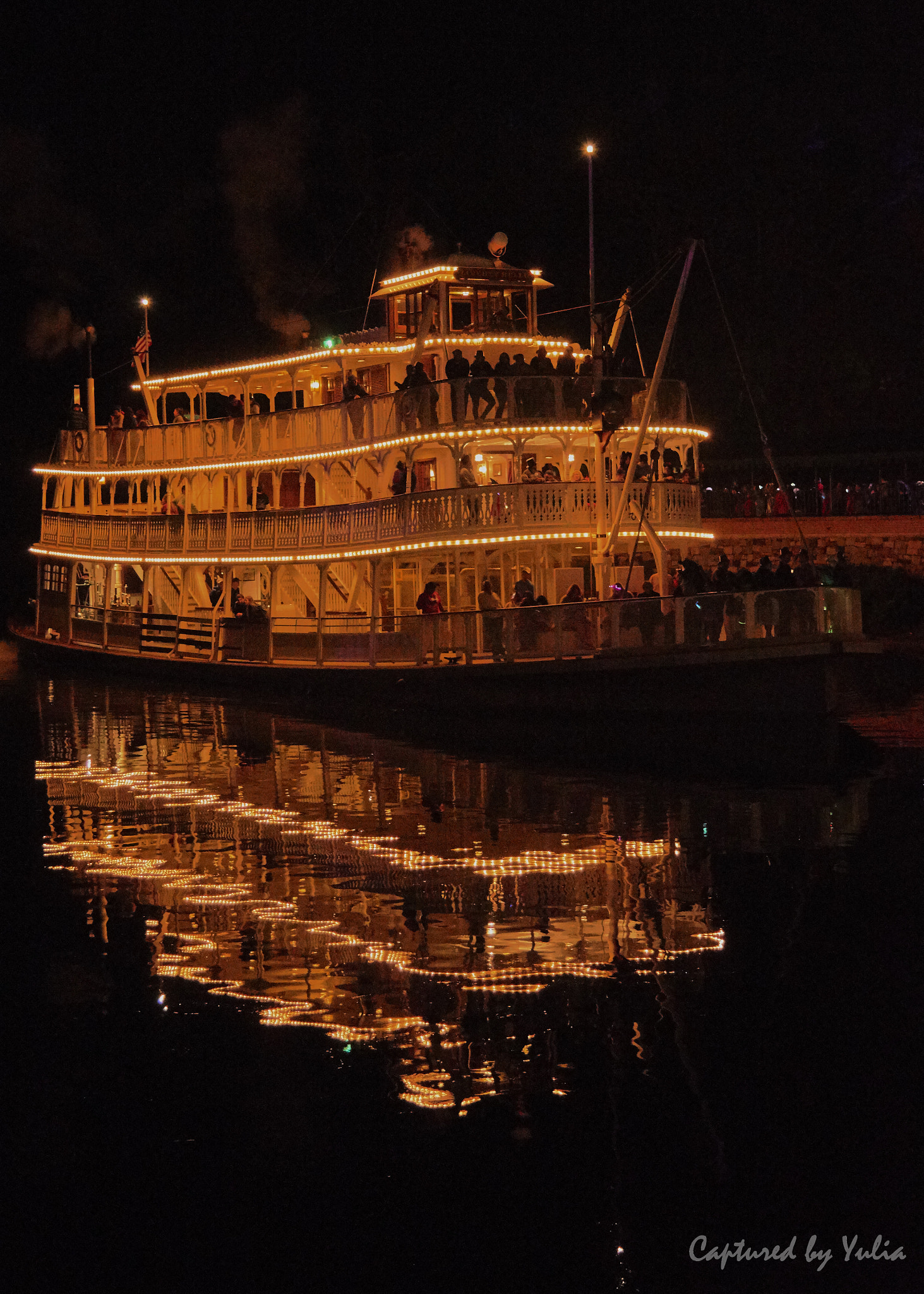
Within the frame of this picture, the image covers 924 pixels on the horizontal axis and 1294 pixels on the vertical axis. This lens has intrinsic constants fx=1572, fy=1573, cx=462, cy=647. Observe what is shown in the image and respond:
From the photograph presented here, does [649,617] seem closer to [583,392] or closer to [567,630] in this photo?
[567,630]

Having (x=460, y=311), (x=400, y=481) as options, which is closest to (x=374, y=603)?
(x=400, y=481)

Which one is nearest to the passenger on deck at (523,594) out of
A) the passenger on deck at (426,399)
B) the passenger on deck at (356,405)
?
the passenger on deck at (426,399)

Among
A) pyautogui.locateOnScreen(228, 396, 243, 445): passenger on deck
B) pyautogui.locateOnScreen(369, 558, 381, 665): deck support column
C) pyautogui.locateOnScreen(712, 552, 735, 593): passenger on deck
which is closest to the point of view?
pyautogui.locateOnScreen(712, 552, 735, 593): passenger on deck

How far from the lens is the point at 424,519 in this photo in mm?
28547

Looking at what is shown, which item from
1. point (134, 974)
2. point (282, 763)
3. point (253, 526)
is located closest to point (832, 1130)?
point (134, 974)

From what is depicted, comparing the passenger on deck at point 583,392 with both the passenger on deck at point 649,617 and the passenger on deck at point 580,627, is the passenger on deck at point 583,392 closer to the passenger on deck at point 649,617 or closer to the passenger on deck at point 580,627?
the passenger on deck at point 580,627

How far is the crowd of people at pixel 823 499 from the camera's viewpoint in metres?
45.5

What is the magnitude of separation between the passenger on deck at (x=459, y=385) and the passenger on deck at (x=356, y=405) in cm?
263

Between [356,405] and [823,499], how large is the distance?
20.7 metres

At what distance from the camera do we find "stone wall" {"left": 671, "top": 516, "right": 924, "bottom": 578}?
145 feet

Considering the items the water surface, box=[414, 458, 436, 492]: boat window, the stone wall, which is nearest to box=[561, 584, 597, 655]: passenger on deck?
box=[414, 458, 436, 492]: boat window

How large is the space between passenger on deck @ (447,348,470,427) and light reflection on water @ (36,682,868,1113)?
678cm

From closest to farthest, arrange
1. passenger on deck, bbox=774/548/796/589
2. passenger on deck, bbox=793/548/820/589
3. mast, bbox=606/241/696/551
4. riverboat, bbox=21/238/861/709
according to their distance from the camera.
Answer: riverboat, bbox=21/238/861/709 → passenger on deck, bbox=774/548/796/589 → mast, bbox=606/241/696/551 → passenger on deck, bbox=793/548/820/589

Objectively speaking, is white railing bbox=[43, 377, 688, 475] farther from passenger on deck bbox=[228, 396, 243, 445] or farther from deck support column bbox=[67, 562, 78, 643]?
deck support column bbox=[67, 562, 78, 643]
